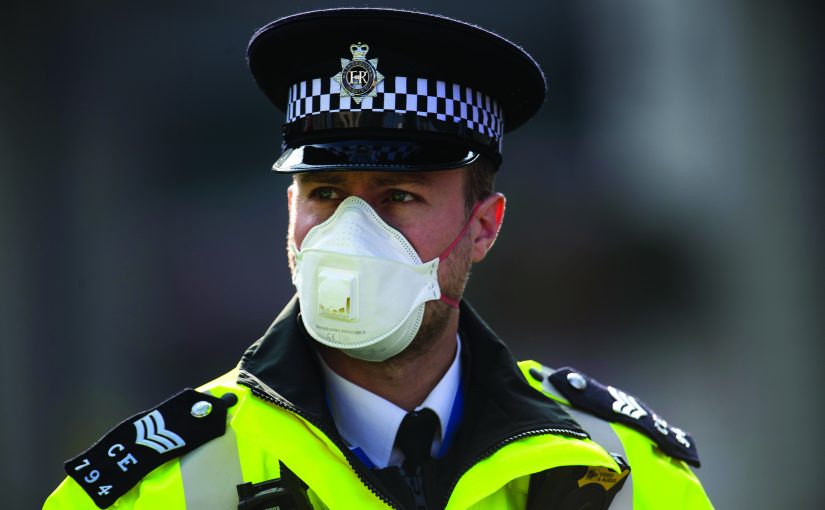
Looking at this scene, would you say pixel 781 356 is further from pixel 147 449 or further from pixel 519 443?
pixel 147 449

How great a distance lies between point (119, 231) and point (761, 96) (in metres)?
4.84

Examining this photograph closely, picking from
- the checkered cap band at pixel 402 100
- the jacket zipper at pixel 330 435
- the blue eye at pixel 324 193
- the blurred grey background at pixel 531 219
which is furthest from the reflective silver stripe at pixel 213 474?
the blurred grey background at pixel 531 219

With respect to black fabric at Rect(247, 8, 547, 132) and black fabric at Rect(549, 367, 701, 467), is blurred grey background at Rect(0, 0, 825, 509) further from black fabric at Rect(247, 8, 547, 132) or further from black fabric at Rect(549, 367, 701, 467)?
black fabric at Rect(247, 8, 547, 132)

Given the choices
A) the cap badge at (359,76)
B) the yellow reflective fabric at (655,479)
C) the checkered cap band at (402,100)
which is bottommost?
the yellow reflective fabric at (655,479)

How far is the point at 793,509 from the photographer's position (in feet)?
20.2

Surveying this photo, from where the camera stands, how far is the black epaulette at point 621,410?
269 centimetres

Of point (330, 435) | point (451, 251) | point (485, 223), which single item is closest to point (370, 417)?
point (330, 435)

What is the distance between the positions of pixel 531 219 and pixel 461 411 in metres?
4.72

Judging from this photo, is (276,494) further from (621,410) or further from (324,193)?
(621,410)

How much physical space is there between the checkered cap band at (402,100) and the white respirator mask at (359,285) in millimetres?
274

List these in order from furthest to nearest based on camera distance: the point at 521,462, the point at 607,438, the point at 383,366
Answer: the point at 607,438 → the point at 383,366 → the point at 521,462

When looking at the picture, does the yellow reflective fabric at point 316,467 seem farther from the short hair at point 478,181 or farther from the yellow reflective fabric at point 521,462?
the short hair at point 478,181

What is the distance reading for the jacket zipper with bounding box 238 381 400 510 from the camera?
2.16m

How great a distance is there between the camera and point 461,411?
262 centimetres
